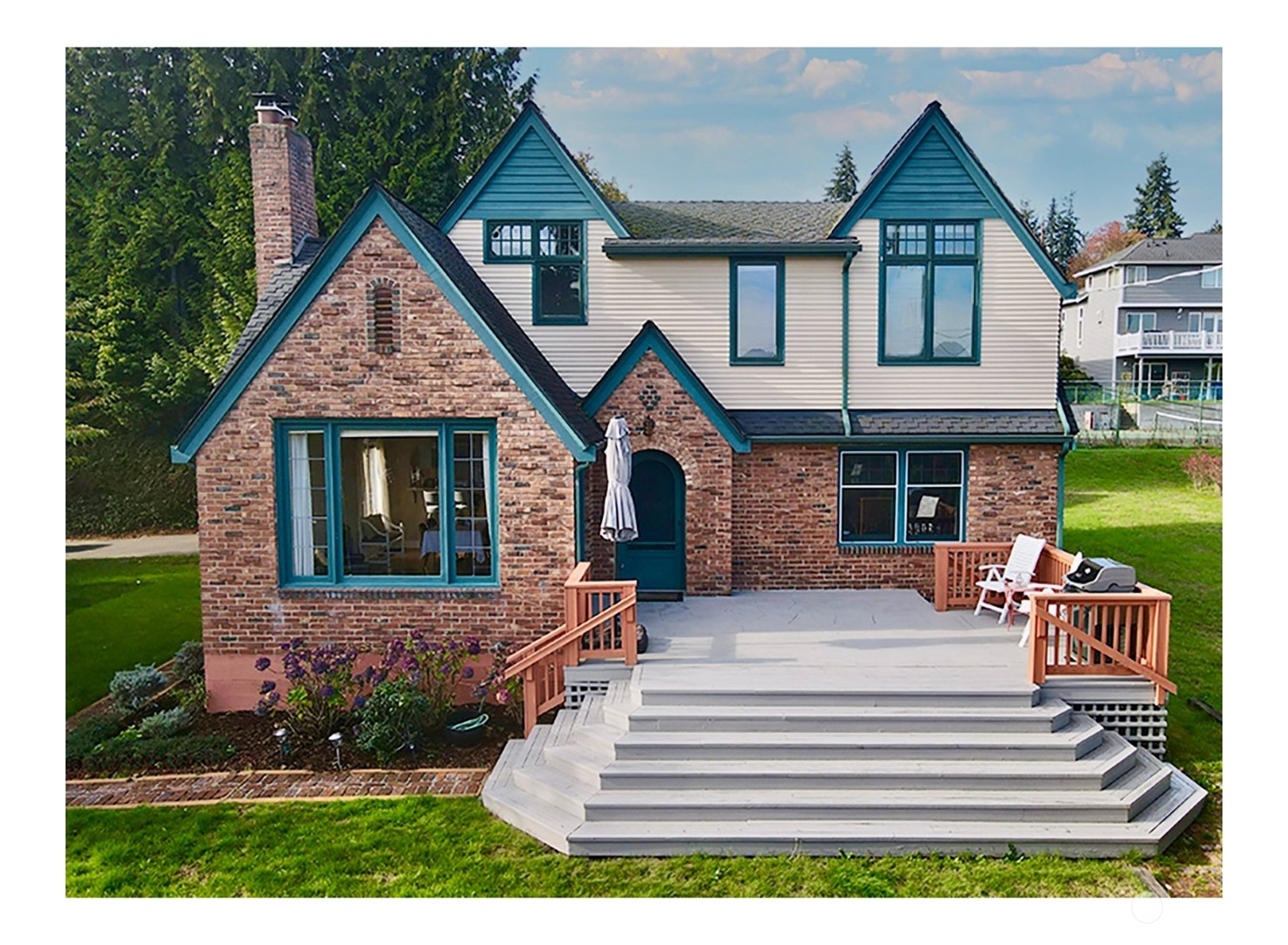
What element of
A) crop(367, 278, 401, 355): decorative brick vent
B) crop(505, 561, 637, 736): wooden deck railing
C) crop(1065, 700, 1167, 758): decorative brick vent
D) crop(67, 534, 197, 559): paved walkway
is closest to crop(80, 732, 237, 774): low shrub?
crop(505, 561, 637, 736): wooden deck railing

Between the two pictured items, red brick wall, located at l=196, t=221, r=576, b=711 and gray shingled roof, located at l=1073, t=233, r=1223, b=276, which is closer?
red brick wall, located at l=196, t=221, r=576, b=711

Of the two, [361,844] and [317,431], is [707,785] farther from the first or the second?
[317,431]

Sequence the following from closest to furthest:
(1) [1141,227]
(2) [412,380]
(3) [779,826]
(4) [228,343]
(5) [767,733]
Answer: (3) [779,826]
(5) [767,733]
(2) [412,380]
(4) [228,343]
(1) [1141,227]

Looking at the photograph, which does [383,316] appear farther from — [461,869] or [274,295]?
[461,869]

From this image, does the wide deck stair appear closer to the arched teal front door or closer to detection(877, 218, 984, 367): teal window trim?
the arched teal front door

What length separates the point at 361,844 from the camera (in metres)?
6.24

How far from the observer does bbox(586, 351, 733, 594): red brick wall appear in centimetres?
1072

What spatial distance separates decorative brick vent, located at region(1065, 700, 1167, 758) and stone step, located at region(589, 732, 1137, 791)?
903 millimetres

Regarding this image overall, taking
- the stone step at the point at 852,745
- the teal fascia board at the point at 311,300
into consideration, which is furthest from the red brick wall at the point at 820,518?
the stone step at the point at 852,745

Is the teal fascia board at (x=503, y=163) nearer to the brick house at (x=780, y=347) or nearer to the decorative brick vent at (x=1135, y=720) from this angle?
the brick house at (x=780, y=347)

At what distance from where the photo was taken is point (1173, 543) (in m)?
16.1

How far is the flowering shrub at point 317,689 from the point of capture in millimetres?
8055
